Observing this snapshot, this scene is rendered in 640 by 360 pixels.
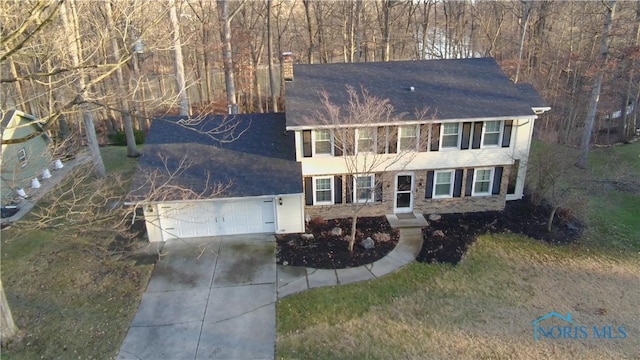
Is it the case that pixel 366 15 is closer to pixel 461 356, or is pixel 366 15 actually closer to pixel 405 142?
pixel 405 142

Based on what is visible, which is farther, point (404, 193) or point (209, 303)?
point (404, 193)

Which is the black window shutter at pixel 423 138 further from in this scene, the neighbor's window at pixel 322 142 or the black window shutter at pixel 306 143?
the black window shutter at pixel 306 143

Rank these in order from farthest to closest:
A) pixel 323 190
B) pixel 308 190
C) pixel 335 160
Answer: pixel 323 190, pixel 308 190, pixel 335 160

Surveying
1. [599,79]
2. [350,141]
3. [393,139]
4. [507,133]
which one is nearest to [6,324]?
[350,141]

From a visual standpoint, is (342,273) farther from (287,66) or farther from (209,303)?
(287,66)

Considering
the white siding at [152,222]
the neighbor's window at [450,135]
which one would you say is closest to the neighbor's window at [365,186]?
the neighbor's window at [450,135]
